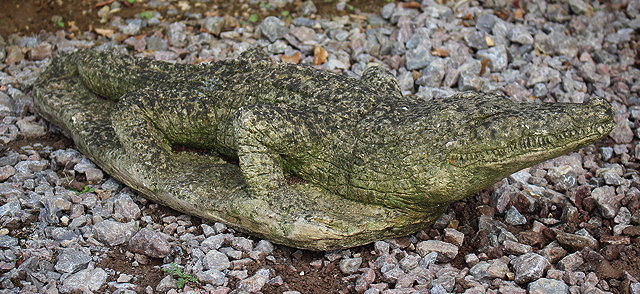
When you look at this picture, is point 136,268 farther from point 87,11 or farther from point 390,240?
point 87,11

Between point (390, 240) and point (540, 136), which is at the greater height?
point (540, 136)

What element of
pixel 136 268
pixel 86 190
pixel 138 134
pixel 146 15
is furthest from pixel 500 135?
pixel 146 15

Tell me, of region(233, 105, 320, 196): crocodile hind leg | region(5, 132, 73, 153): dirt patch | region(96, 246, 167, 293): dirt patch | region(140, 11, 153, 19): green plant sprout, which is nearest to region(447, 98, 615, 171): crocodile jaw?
region(233, 105, 320, 196): crocodile hind leg

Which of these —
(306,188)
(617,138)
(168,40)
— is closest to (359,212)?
(306,188)

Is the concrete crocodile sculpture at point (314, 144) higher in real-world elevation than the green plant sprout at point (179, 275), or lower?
higher

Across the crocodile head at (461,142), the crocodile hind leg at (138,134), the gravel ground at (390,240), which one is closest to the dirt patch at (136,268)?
the gravel ground at (390,240)

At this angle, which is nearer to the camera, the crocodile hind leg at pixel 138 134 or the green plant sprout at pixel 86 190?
the crocodile hind leg at pixel 138 134

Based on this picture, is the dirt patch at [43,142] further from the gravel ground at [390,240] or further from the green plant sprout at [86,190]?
the green plant sprout at [86,190]
